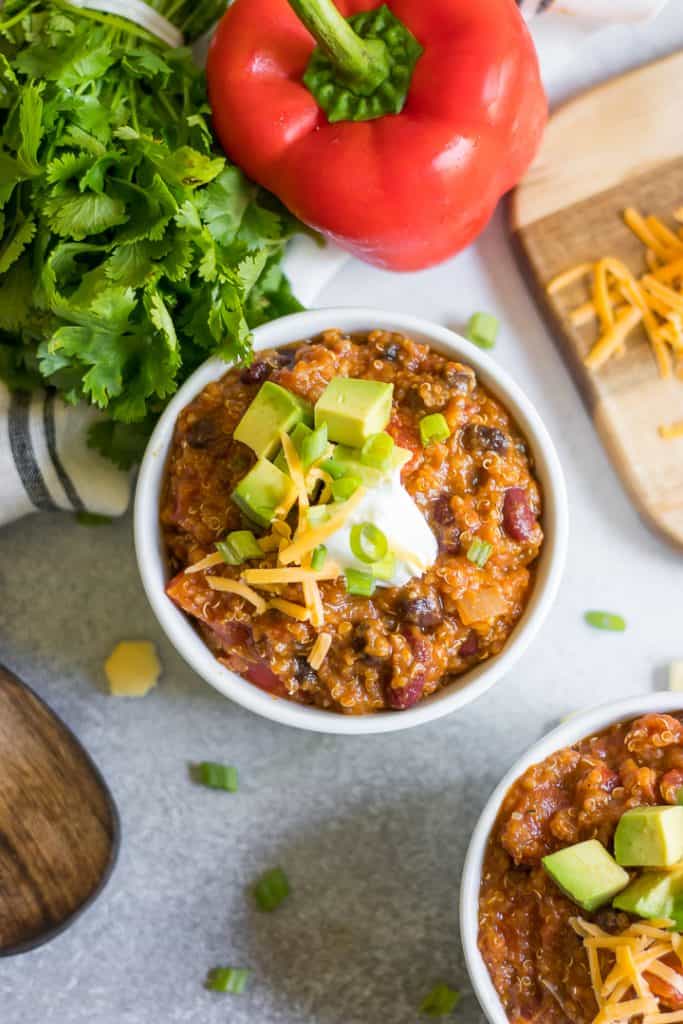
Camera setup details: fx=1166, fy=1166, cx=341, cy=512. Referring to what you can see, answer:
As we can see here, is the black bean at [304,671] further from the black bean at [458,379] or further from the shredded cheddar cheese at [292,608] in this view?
the black bean at [458,379]

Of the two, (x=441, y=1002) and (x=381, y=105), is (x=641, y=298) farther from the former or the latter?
(x=441, y=1002)

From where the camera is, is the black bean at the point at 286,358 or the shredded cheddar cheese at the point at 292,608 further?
the black bean at the point at 286,358

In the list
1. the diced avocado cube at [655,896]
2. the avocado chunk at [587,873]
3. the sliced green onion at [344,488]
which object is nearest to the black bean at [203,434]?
the sliced green onion at [344,488]

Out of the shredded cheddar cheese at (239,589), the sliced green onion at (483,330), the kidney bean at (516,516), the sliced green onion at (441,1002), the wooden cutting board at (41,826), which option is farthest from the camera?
the sliced green onion at (483,330)

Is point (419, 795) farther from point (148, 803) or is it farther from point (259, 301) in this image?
point (259, 301)

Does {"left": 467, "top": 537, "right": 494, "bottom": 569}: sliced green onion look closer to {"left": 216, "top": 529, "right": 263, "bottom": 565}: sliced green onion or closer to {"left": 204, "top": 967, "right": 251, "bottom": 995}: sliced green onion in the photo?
{"left": 216, "top": 529, "right": 263, "bottom": 565}: sliced green onion

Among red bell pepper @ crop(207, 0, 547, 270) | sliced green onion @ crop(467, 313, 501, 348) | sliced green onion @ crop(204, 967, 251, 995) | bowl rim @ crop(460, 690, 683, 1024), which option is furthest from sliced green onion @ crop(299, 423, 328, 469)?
sliced green onion @ crop(204, 967, 251, 995)
